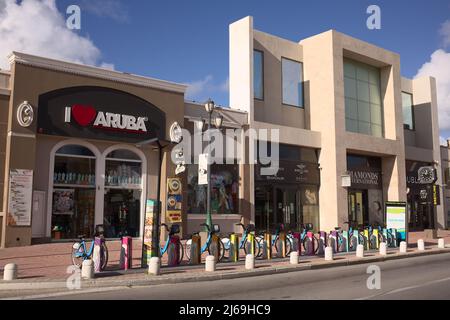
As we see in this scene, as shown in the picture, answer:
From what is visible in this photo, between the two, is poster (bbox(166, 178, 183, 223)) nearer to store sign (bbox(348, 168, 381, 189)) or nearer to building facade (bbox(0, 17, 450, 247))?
building facade (bbox(0, 17, 450, 247))

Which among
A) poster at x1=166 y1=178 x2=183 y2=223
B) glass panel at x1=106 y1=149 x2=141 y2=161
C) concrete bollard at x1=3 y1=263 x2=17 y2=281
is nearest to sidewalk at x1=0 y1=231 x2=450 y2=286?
concrete bollard at x1=3 y1=263 x2=17 y2=281

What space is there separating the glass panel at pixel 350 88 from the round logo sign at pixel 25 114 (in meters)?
19.3

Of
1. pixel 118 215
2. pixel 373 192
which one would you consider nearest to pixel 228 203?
pixel 118 215

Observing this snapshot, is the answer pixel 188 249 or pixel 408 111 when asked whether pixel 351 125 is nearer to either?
pixel 408 111

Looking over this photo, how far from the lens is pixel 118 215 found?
20.4 m

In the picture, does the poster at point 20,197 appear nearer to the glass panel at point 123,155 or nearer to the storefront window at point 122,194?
the storefront window at point 122,194

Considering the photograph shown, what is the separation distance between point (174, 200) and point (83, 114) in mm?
5311

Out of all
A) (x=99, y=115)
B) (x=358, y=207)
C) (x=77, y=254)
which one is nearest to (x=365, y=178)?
(x=358, y=207)

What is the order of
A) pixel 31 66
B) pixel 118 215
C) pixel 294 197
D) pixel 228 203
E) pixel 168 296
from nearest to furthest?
pixel 168 296 < pixel 31 66 < pixel 118 215 < pixel 228 203 < pixel 294 197

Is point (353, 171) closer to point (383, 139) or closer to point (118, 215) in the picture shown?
point (383, 139)

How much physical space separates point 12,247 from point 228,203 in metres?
10.2

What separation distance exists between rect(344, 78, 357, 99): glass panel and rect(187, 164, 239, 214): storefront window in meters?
10.6

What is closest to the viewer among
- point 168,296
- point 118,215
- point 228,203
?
point 168,296

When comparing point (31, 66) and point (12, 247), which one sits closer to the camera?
point (12, 247)
